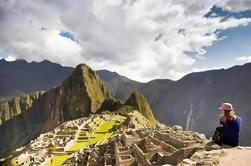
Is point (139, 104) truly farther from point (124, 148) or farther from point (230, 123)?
point (230, 123)

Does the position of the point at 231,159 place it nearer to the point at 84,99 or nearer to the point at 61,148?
the point at 61,148

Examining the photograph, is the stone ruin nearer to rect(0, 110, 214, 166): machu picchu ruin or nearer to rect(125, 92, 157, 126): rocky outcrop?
rect(0, 110, 214, 166): machu picchu ruin

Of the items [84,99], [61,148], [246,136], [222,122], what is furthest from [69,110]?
[222,122]

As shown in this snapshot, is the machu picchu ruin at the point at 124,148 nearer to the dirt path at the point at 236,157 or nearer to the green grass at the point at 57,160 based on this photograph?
the green grass at the point at 57,160

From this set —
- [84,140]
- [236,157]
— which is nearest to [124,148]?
[236,157]

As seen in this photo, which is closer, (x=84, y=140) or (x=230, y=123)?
(x=230, y=123)

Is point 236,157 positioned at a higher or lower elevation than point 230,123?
lower

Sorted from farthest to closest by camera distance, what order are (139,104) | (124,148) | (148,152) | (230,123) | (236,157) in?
1. (139,104)
2. (124,148)
3. (148,152)
4. (230,123)
5. (236,157)
